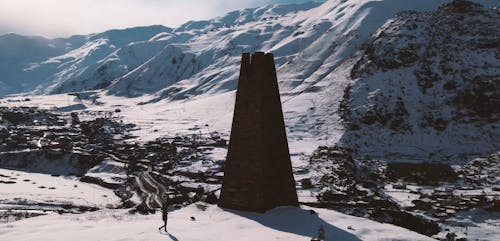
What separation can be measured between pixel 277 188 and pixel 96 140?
79.7m

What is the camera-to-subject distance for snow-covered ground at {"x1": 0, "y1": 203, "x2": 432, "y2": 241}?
18562mm

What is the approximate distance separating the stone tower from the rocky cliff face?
4146cm

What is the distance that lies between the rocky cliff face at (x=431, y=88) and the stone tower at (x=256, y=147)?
4146cm

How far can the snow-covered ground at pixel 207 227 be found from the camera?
18.6 meters

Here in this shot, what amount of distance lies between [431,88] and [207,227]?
63115mm

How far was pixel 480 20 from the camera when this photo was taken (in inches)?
3497

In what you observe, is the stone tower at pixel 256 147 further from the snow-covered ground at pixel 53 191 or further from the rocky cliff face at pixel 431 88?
the rocky cliff face at pixel 431 88

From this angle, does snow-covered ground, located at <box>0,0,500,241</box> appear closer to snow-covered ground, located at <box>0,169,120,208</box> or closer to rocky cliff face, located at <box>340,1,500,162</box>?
snow-covered ground, located at <box>0,169,120,208</box>

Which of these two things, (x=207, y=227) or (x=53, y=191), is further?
(x=53, y=191)

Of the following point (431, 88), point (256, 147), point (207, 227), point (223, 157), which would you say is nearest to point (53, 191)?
point (223, 157)

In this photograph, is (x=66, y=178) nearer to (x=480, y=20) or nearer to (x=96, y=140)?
(x=96, y=140)

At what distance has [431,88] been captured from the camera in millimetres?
75250

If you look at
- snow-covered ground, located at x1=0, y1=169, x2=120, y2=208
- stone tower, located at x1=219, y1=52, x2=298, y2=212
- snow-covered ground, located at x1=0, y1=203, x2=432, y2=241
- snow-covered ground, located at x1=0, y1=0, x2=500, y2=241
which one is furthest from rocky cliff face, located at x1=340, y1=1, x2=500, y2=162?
snow-covered ground, located at x1=0, y1=203, x2=432, y2=241

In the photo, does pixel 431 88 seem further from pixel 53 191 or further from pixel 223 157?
pixel 53 191
